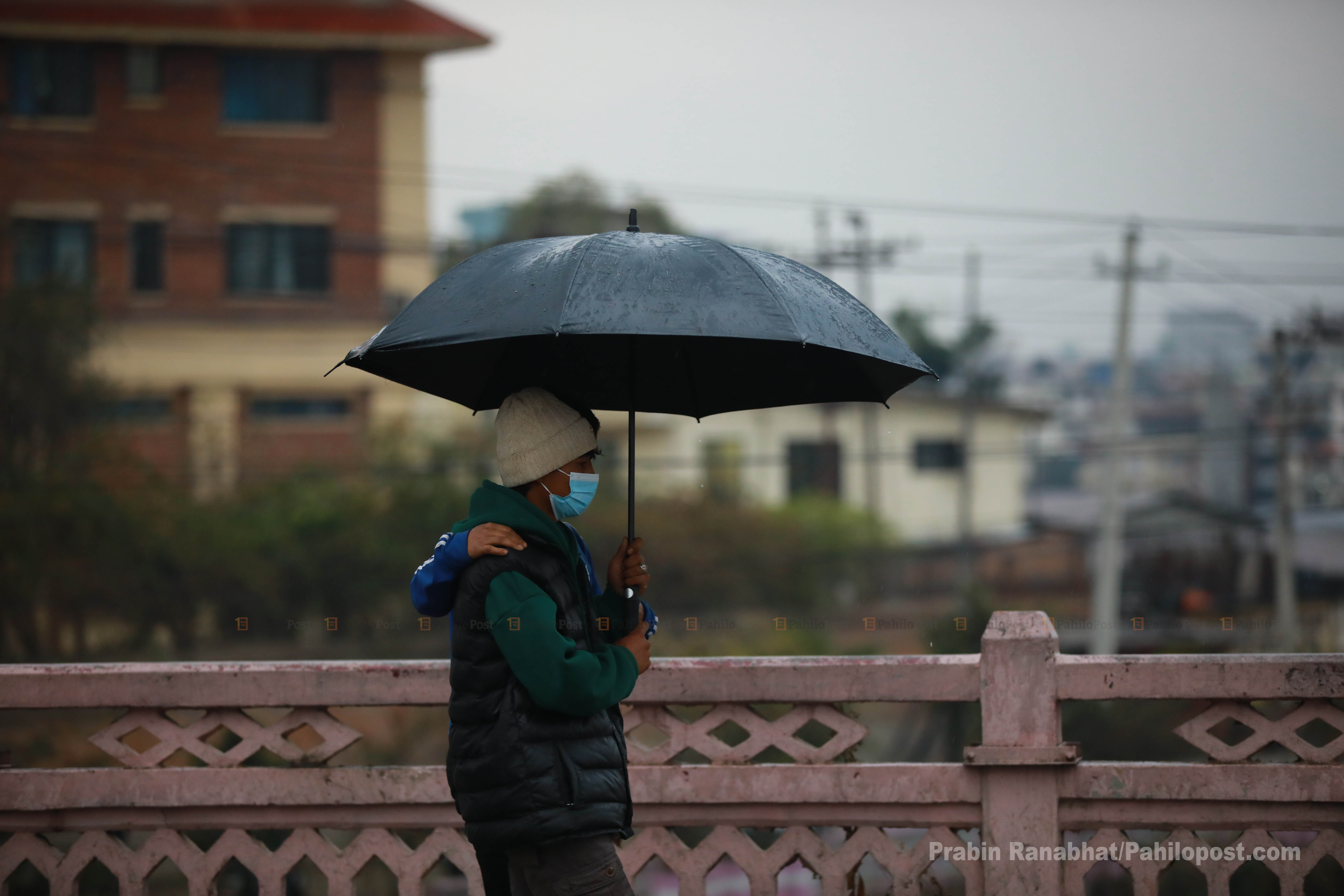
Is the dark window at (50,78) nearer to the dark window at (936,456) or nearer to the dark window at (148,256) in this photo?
the dark window at (148,256)

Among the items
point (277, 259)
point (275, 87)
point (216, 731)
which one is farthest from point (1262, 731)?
point (275, 87)

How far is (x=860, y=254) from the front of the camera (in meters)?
29.7

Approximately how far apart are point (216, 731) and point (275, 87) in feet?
94.0

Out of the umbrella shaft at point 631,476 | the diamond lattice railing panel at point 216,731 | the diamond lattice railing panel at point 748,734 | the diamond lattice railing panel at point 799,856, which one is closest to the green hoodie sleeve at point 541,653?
the umbrella shaft at point 631,476

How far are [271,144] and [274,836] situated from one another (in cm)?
1999

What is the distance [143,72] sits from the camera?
2952cm

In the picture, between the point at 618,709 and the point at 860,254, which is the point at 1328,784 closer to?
the point at 618,709

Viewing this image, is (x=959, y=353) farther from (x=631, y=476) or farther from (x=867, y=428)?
(x=631, y=476)

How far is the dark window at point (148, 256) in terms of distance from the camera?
96.6ft

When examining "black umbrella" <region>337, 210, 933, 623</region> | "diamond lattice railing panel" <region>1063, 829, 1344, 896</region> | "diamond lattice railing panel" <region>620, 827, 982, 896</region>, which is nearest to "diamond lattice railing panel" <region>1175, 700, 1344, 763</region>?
"diamond lattice railing panel" <region>1063, 829, 1344, 896</region>

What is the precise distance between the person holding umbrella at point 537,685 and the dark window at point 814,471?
35518 mm

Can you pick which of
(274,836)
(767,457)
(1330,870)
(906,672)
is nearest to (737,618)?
(767,457)

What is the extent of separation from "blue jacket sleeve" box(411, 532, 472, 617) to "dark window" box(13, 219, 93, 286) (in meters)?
28.7

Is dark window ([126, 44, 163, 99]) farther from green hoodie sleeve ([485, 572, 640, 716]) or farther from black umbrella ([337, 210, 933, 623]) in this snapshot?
green hoodie sleeve ([485, 572, 640, 716])
